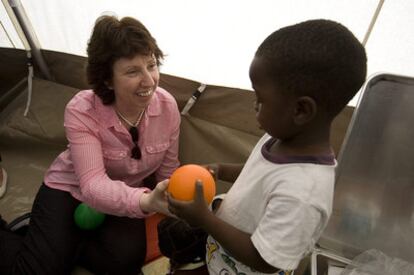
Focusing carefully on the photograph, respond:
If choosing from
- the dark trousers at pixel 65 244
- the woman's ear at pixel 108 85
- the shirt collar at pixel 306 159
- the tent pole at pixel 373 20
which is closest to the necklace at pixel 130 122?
the woman's ear at pixel 108 85

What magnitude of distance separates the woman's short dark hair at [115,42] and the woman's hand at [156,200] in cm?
53

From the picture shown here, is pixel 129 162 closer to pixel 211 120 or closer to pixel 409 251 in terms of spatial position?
pixel 211 120

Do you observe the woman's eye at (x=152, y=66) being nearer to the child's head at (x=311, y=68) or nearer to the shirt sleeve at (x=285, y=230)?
the child's head at (x=311, y=68)

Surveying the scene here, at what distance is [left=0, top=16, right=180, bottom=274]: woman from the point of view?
4.24 ft

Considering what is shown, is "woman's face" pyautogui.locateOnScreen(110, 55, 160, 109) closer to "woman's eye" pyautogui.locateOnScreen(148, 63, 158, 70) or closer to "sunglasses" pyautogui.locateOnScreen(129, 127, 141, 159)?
"woman's eye" pyautogui.locateOnScreen(148, 63, 158, 70)

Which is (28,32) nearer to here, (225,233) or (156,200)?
(156,200)

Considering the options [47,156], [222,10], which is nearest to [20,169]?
[47,156]

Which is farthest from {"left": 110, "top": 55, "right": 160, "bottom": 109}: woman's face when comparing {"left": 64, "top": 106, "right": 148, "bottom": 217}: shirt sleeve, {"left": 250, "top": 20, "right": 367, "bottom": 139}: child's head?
{"left": 250, "top": 20, "right": 367, "bottom": 139}: child's head

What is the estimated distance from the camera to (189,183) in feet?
3.19

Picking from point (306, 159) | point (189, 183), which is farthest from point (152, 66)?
point (306, 159)

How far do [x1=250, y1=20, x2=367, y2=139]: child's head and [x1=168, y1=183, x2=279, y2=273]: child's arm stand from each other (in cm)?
31

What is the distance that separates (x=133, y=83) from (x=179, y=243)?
2.14ft

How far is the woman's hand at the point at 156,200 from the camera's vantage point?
1186 mm

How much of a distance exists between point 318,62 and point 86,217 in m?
1.31
